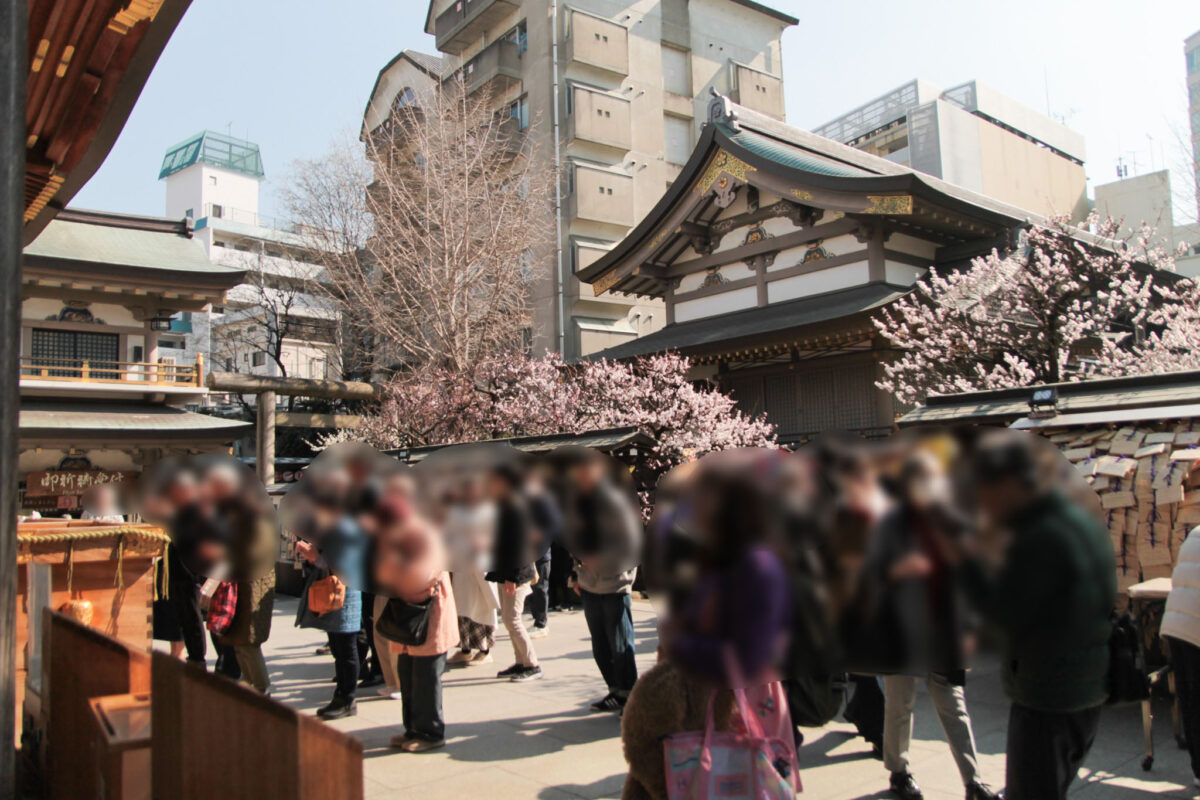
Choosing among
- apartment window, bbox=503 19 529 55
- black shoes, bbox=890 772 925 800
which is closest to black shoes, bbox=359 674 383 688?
black shoes, bbox=890 772 925 800

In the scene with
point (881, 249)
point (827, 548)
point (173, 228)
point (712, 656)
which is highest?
point (173, 228)

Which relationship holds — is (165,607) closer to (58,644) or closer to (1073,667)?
(58,644)

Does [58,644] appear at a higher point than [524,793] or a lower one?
higher

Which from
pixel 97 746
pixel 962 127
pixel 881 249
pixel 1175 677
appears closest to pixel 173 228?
pixel 881 249

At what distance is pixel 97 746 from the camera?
11.8ft

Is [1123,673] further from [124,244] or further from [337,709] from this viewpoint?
[124,244]

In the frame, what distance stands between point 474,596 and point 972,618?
6075 millimetres

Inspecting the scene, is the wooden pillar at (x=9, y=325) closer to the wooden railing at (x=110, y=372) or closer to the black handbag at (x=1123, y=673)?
the black handbag at (x=1123, y=673)

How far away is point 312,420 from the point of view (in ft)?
87.4

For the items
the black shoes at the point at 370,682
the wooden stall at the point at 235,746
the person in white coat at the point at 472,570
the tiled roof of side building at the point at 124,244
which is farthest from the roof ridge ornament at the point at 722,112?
the wooden stall at the point at 235,746

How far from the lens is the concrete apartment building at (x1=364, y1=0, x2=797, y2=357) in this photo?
25.6 metres

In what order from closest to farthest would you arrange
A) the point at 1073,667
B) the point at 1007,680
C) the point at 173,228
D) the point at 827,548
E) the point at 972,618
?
the point at 972,618, the point at 827,548, the point at 1073,667, the point at 1007,680, the point at 173,228

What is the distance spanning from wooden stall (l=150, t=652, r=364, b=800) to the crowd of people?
45cm

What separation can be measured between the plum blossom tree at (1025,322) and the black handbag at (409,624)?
24.0ft
